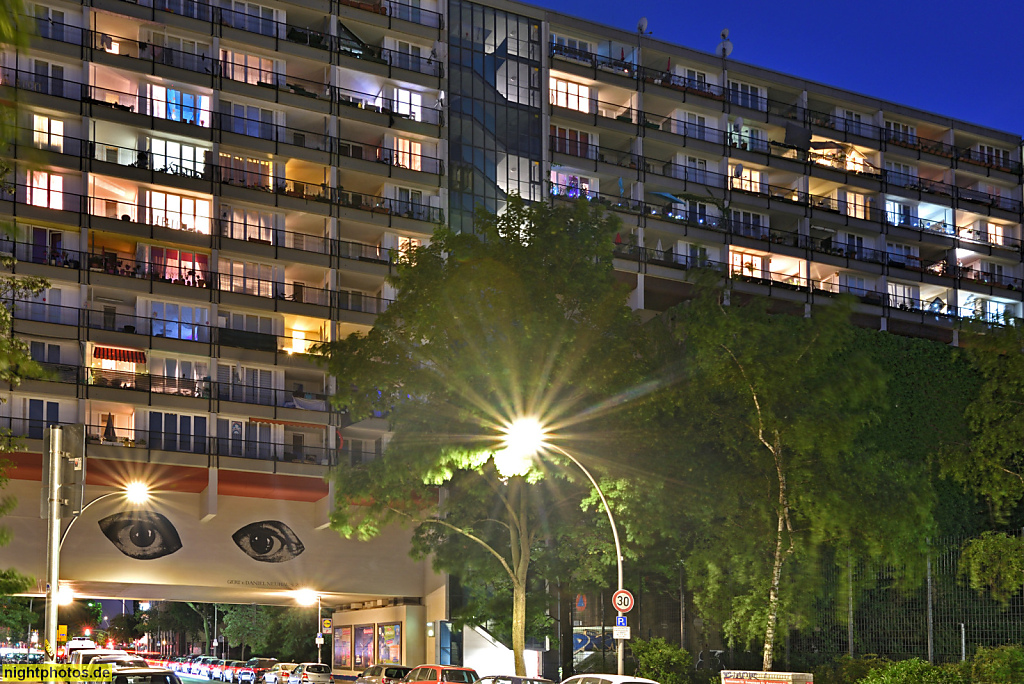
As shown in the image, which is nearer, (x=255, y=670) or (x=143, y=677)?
(x=143, y=677)

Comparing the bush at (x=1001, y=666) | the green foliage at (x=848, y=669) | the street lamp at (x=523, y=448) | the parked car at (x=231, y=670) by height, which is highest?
the street lamp at (x=523, y=448)

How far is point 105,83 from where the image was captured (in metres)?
54.7

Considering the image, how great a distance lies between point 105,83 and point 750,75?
38.7 meters

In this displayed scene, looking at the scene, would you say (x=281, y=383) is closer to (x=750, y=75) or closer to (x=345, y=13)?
(x=345, y=13)

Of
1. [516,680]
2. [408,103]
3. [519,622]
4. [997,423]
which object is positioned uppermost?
[408,103]

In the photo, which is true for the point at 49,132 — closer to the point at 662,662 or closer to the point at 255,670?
the point at 255,670

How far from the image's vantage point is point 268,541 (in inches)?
2132

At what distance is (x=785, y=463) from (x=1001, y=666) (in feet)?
27.7

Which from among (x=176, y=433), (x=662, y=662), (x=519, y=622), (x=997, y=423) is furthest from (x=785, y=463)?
(x=176, y=433)

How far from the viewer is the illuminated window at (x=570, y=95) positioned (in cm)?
6656

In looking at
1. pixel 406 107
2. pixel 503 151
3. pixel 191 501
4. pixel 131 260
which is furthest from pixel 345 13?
pixel 191 501

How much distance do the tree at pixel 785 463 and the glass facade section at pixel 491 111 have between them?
28.7 m

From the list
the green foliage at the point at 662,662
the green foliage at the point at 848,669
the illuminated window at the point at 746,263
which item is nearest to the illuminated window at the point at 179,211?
the green foliage at the point at 662,662

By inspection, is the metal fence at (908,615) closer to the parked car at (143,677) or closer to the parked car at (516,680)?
the parked car at (516,680)
